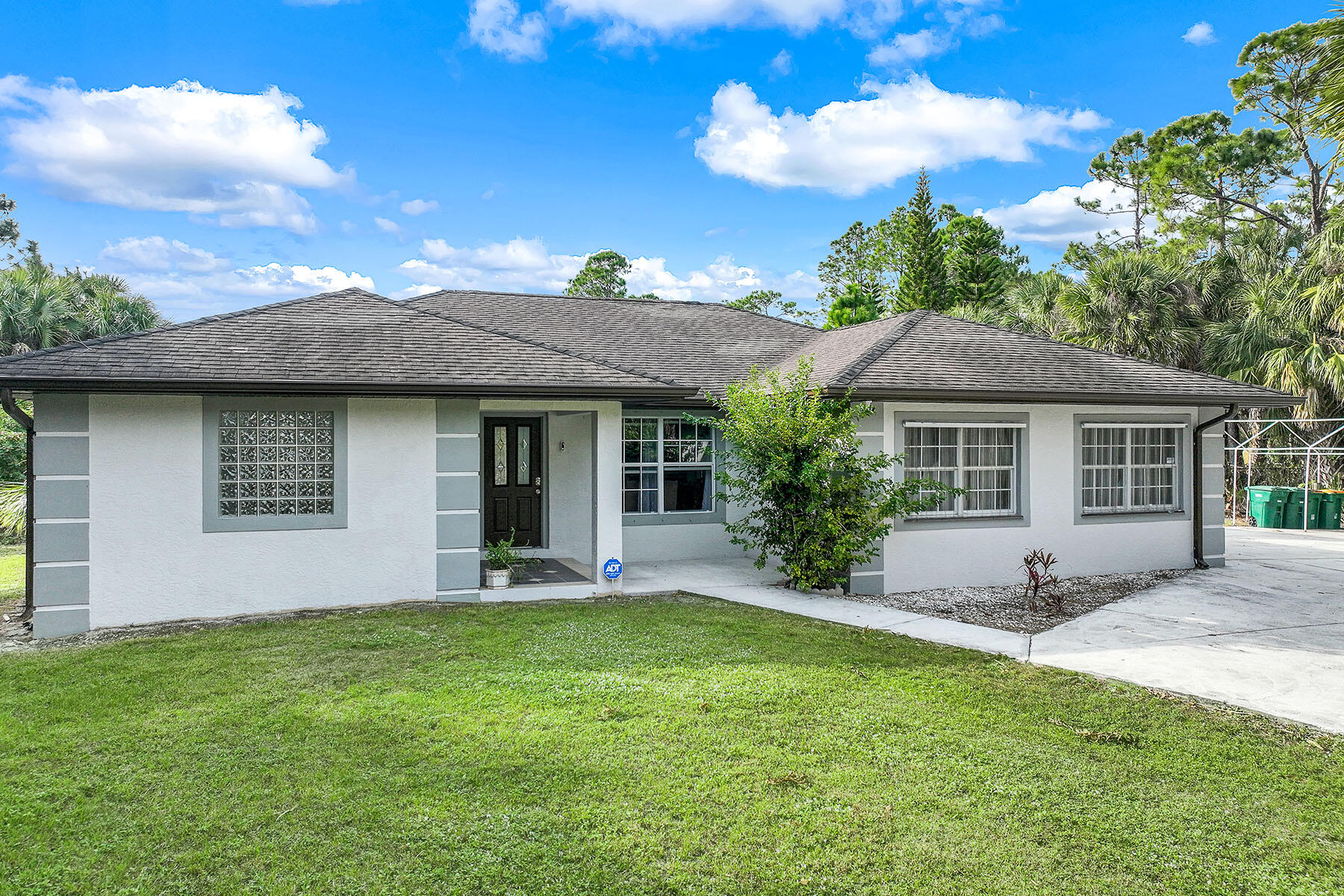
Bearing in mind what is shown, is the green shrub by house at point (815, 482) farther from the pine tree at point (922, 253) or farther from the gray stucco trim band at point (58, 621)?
the pine tree at point (922, 253)

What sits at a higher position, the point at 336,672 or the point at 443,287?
the point at 443,287

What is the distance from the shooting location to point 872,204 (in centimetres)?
4394

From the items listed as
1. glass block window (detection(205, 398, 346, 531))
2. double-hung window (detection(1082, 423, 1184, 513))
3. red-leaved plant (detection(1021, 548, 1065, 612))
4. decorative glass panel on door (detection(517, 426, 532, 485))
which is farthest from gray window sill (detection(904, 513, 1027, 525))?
glass block window (detection(205, 398, 346, 531))

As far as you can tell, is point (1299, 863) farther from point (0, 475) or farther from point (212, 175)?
point (212, 175)

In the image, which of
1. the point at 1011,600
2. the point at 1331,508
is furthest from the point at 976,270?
the point at 1011,600

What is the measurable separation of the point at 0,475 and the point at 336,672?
644 inches

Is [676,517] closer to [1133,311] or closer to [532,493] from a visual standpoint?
[532,493]

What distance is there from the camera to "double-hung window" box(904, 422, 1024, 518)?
10539 mm

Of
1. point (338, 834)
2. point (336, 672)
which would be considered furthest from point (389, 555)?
point (338, 834)

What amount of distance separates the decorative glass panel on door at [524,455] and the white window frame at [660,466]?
145 centimetres

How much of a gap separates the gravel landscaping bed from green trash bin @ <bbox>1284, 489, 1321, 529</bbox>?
9293mm

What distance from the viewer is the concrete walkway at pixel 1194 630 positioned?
632 centimetres

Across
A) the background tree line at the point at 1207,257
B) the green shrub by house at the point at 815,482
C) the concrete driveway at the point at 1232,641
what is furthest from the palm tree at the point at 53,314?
the concrete driveway at the point at 1232,641

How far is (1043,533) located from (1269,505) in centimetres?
1111
